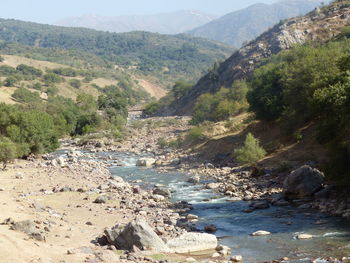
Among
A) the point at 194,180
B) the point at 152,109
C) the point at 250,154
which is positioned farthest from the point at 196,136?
the point at 152,109

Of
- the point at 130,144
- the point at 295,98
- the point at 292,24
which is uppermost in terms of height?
the point at 292,24

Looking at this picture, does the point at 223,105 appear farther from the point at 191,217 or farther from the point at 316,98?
the point at 191,217

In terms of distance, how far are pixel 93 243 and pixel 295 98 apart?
3638 centimetres

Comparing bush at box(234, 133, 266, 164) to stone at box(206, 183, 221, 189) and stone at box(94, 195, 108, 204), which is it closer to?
stone at box(206, 183, 221, 189)

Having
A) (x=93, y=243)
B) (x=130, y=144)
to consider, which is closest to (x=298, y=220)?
(x=93, y=243)

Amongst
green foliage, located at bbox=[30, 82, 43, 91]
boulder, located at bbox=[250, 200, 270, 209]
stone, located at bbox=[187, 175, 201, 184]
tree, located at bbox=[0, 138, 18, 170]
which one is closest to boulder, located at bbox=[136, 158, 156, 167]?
stone, located at bbox=[187, 175, 201, 184]

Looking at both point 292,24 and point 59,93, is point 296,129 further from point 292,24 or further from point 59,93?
point 59,93

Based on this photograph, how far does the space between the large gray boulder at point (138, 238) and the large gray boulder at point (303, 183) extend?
15813mm

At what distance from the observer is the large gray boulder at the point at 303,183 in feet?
116

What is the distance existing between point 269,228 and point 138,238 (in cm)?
949

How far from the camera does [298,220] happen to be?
29812mm

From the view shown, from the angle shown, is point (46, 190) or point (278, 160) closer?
point (46, 190)

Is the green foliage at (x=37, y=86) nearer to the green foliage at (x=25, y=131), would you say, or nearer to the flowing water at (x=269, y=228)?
the green foliage at (x=25, y=131)

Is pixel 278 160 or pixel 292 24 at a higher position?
pixel 292 24
